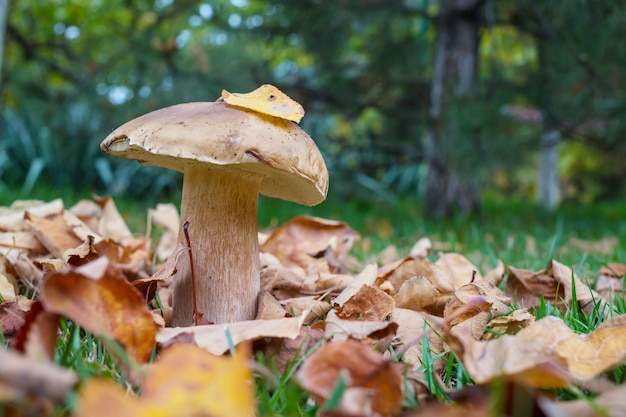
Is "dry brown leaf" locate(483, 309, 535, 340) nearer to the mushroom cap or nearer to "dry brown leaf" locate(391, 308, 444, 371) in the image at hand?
"dry brown leaf" locate(391, 308, 444, 371)

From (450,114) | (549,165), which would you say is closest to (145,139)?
(450,114)

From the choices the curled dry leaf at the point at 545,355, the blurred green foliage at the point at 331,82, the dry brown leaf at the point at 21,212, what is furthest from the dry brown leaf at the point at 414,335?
the blurred green foliage at the point at 331,82

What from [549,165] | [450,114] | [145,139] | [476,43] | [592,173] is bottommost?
[592,173]

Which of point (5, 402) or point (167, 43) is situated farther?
point (167, 43)

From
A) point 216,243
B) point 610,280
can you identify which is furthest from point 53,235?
point 610,280

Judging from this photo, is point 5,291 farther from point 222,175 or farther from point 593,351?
point 593,351

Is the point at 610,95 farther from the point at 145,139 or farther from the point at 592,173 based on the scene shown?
the point at 592,173
